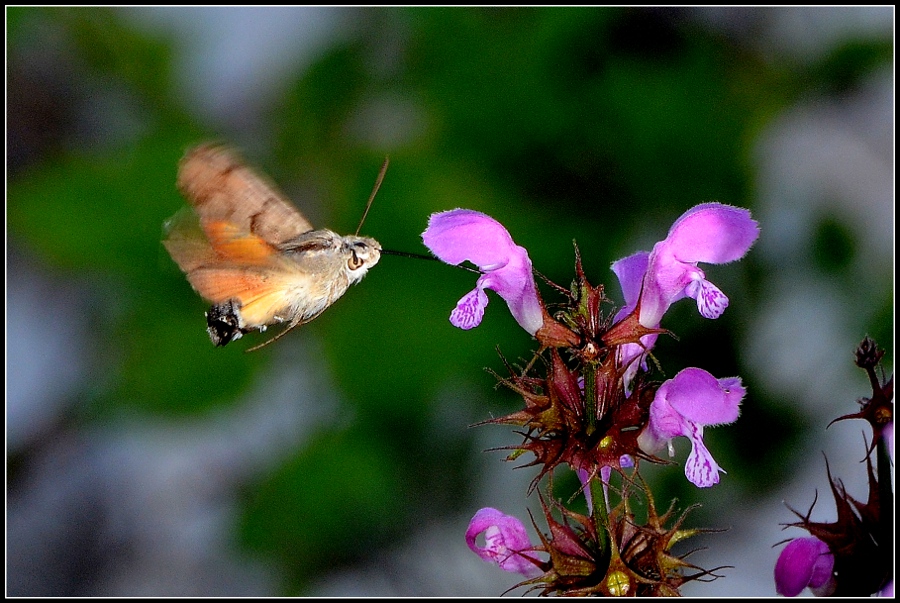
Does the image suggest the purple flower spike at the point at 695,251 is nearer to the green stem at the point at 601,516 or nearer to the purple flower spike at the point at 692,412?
the purple flower spike at the point at 692,412

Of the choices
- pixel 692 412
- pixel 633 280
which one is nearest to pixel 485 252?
pixel 633 280

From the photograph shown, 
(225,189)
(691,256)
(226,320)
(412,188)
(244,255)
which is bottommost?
(691,256)

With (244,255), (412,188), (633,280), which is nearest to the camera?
(633,280)

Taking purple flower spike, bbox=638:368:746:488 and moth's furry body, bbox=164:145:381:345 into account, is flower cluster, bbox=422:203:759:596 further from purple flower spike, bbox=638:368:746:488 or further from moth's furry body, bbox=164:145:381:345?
moth's furry body, bbox=164:145:381:345

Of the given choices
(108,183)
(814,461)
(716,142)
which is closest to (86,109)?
(108,183)

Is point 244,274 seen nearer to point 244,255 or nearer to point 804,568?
point 244,255

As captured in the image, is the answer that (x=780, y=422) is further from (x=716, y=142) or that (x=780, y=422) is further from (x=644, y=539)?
(x=644, y=539)

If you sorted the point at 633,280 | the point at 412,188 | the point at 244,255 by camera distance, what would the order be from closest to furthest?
the point at 633,280 < the point at 244,255 < the point at 412,188

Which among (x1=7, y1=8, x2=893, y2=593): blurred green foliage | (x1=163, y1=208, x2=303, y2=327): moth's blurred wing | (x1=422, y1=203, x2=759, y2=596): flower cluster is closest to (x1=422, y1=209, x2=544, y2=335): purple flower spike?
(x1=422, y1=203, x2=759, y2=596): flower cluster
